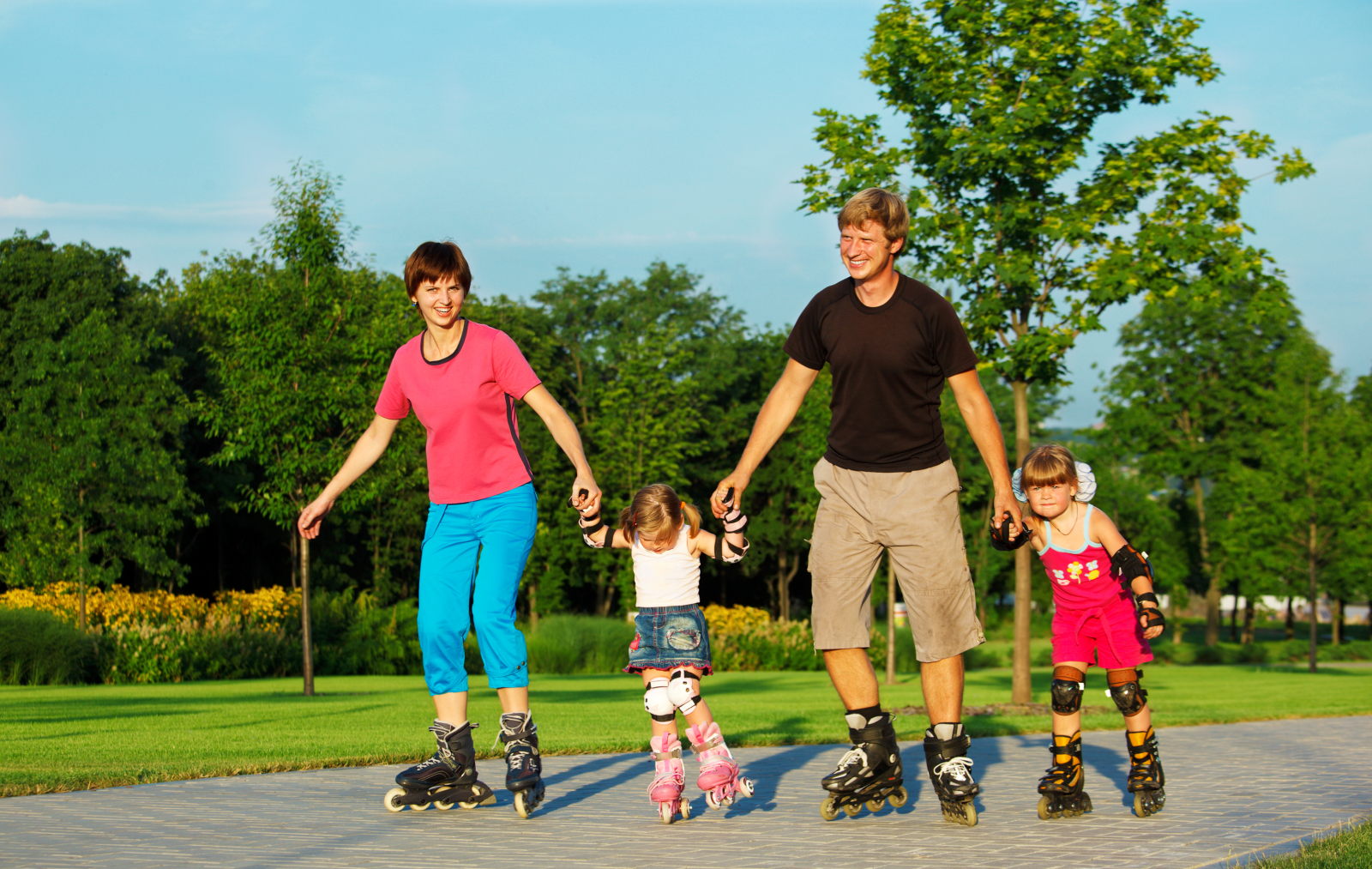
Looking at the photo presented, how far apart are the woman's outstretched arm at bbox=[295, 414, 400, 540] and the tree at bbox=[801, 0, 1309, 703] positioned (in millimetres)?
8614

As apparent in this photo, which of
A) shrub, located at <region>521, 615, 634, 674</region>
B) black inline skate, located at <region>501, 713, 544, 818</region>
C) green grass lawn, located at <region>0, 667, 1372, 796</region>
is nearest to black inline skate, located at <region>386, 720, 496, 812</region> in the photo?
black inline skate, located at <region>501, 713, 544, 818</region>

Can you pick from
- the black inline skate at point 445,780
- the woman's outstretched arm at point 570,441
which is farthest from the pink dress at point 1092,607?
the black inline skate at point 445,780

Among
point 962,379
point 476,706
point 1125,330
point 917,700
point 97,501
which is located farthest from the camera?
point 1125,330

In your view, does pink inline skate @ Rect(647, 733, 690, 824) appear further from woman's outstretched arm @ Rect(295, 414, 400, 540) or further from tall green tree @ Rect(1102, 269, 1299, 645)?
tall green tree @ Rect(1102, 269, 1299, 645)

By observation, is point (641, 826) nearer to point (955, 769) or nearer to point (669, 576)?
point (669, 576)

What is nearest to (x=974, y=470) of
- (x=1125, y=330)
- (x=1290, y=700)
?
(x=1125, y=330)

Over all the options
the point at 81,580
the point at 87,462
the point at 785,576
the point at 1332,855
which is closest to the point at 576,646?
the point at 81,580

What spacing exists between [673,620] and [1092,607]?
190 cm

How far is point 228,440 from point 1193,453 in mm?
38734

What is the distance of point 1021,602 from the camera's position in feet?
46.2

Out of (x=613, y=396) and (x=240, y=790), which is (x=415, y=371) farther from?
(x=613, y=396)

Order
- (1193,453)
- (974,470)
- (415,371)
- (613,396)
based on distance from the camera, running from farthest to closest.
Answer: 1. (1193,453)
2. (974,470)
3. (613,396)
4. (415,371)

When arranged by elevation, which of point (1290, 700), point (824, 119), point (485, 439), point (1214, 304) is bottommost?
point (1290, 700)

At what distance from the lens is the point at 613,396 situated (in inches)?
1310
